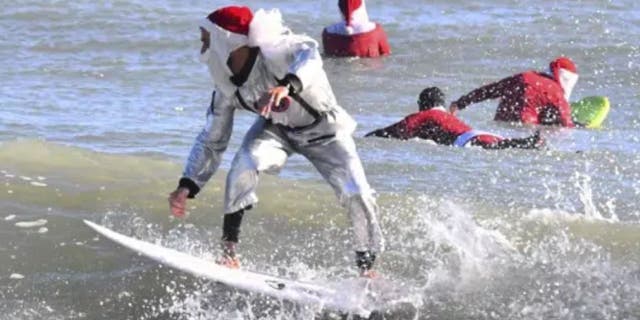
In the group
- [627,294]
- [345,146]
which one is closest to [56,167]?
[345,146]

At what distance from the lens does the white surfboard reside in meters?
6.36

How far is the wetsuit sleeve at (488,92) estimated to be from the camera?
11.6 meters

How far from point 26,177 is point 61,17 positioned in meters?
11.0

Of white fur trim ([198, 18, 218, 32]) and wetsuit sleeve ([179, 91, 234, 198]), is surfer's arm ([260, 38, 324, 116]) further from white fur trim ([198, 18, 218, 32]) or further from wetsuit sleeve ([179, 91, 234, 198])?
wetsuit sleeve ([179, 91, 234, 198])

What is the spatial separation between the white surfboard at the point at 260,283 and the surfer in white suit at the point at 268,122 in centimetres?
15

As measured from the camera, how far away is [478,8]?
2073 cm

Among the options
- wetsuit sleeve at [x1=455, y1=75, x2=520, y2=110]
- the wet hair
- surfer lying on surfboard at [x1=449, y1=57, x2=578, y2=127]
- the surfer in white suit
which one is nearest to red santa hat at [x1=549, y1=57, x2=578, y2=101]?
surfer lying on surfboard at [x1=449, y1=57, x2=578, y2=127]

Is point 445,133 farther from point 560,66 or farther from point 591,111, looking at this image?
point 591,111

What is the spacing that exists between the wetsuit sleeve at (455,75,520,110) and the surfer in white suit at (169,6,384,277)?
5237mm

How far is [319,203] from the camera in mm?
8414

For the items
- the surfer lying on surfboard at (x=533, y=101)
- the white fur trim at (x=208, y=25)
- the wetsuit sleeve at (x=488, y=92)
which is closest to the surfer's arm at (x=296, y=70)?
the white fur trim at (x=208, y=25)

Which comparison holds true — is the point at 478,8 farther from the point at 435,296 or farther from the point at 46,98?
the point at 435,296

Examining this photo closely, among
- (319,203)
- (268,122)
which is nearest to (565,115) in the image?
(319,203)

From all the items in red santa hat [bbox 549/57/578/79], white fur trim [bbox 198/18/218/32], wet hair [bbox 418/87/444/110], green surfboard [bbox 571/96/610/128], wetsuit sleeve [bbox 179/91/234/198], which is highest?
white fur trim [bbox 198/18/218/32]
